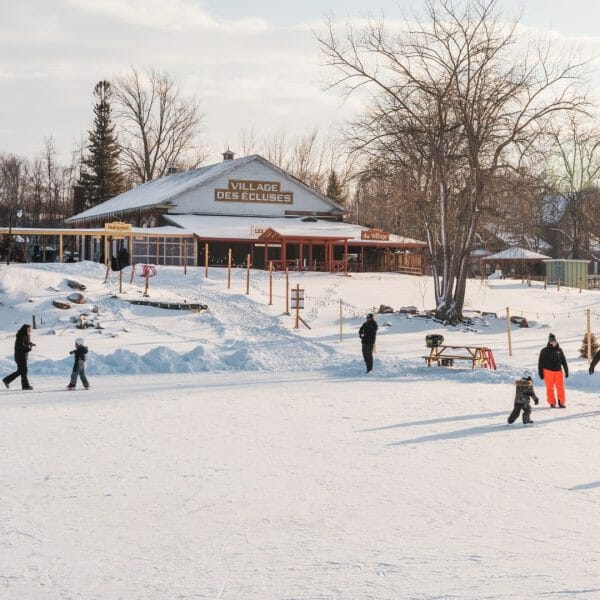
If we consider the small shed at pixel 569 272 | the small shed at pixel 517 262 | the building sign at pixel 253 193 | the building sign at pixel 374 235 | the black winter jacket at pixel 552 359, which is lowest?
the black winter jacket at pixel 552 359

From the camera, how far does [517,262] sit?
6575 centimetres

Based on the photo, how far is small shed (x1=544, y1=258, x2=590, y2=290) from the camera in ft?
176

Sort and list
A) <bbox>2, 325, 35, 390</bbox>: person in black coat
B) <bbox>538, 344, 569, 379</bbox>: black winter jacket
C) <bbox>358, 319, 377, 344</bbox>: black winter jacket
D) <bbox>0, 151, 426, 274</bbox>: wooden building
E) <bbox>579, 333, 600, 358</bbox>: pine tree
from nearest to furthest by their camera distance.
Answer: <bbox>538, 344, 569, 379</bbox>: black winter jacket, <bbox>2, 325, 35, 390</bbox>: person in black coat, <bbox>358, 319, 377, 344</bbox>: black winter jacket, <bbox>579, 333, 600, 358</bbox>: pine tree, <bbox>0, 151, 426, 274</bbox>: wooden building

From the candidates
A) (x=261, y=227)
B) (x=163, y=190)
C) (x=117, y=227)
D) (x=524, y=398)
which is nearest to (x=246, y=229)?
(x=261, y=227)

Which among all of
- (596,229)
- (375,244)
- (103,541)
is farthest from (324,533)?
(596,229)

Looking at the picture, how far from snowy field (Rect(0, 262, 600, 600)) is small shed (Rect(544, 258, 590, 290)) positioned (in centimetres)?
3211

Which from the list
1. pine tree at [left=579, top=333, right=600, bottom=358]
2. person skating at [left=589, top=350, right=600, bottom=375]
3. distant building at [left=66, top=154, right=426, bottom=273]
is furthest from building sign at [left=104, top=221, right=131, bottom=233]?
person skating at [left=589, top=350, right=600, bottom=375]

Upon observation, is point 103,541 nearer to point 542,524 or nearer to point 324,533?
point 324,533

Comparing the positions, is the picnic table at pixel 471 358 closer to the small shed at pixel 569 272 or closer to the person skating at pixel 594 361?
the person skating at pixel 594 361

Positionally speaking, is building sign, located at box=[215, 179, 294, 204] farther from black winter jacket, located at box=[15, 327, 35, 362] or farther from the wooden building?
black winter jacket, located at box=[15, 327, 35, 362]

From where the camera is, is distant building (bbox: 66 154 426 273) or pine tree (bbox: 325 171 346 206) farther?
pine tree (bbox: 325 171 346 206)

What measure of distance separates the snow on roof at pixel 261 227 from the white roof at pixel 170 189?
195cm

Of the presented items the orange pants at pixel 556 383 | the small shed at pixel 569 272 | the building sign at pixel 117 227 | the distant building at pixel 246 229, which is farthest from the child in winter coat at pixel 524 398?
the small shed at pixel 569 272

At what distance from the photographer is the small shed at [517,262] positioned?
199ft
